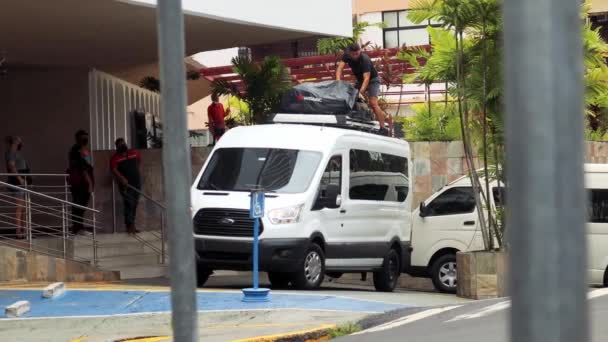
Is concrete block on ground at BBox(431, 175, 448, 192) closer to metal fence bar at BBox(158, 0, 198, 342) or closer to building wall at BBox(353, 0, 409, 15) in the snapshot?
metal fence bar at BBox(158, 0, 198, 342)

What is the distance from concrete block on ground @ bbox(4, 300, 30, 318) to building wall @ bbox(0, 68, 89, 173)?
11.6 meters

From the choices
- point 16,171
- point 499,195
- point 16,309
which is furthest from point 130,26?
point 16,309

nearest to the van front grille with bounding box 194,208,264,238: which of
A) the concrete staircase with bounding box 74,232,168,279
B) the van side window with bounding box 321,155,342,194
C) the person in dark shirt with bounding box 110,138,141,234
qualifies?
the van side window with bounding box 321,155,342,194

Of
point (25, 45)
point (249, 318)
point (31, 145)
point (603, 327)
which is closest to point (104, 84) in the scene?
point (31, 145)

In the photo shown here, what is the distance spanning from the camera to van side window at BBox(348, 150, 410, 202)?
58.4 ft

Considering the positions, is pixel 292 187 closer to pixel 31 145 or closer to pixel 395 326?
pixel 395 326

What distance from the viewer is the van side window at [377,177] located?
1780 cm

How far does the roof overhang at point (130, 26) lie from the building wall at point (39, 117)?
25.1 inches

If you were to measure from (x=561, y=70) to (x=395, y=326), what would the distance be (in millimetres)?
10450

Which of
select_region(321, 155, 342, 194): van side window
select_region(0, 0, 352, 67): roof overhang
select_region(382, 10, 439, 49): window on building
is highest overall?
select_region(382, 10, 439, 49): window on building

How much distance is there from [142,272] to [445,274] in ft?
15.9

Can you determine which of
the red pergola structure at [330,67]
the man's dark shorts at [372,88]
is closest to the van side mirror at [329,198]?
the man's dark shorts at [372,88]

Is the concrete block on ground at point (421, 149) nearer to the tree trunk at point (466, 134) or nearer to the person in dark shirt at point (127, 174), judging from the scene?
the tree trunk at point (466, 134)

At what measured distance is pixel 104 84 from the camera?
26.8 meters
